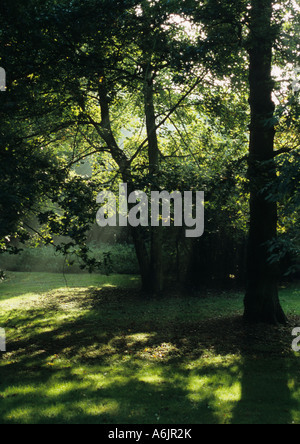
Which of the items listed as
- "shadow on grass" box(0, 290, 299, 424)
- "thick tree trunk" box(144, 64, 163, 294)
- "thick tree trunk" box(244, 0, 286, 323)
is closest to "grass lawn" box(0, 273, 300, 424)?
"shadow on grass" box(0, 290, 299, 424)

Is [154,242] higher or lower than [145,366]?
higher

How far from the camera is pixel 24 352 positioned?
892 centimetres

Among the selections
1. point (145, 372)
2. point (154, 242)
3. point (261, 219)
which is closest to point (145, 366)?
point (145, 372)

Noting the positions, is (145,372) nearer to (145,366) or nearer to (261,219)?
(145,366)

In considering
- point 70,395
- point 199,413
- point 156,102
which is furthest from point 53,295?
point 199,413

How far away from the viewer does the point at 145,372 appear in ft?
24.0

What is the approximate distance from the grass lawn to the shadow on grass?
0.01 meters

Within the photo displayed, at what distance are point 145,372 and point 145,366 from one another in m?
0.38

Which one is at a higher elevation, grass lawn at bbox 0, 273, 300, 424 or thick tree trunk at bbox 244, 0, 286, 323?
thick tree trunk at bbox 244, 0, 286, 323

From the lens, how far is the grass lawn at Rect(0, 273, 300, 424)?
550cm

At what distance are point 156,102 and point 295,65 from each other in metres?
6.71

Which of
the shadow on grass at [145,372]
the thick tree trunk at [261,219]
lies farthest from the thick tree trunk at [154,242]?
the thick tree trunk at [261,219]

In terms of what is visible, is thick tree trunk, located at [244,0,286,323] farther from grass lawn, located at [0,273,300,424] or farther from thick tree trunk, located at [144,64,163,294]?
thick tree trunk, located at [144,64,163,294]

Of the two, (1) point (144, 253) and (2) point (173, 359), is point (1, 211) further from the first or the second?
(1) point (144, 253)
